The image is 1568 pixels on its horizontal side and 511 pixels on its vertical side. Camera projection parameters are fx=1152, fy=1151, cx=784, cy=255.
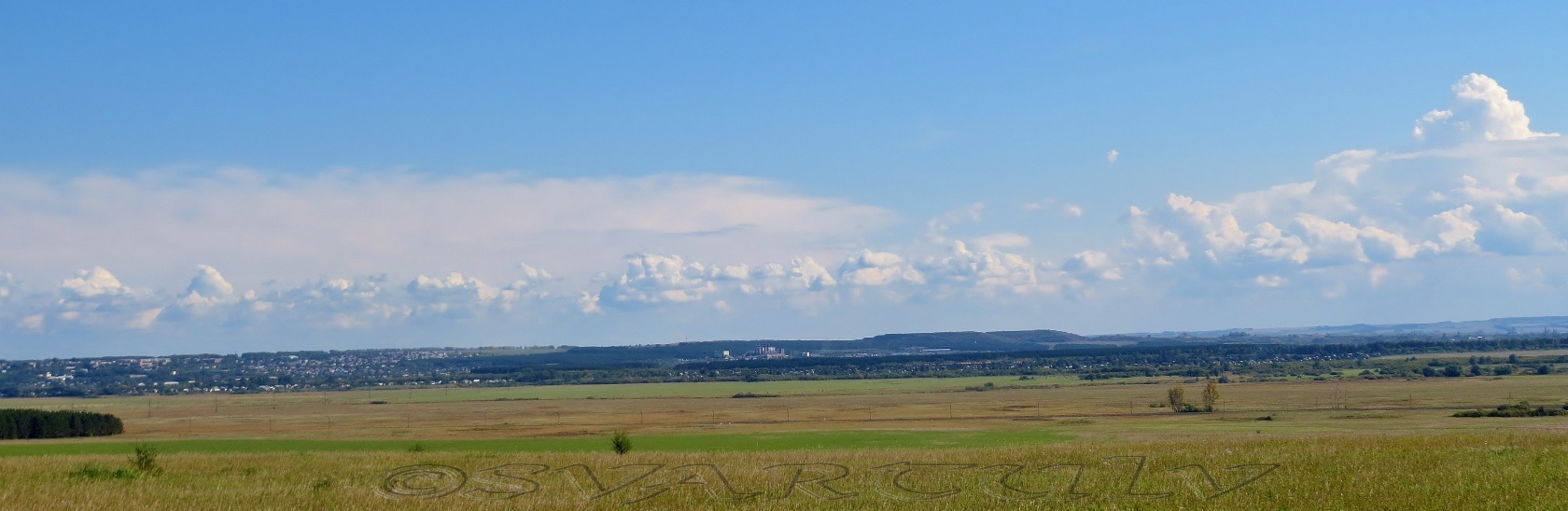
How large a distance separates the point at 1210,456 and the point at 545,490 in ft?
51.1

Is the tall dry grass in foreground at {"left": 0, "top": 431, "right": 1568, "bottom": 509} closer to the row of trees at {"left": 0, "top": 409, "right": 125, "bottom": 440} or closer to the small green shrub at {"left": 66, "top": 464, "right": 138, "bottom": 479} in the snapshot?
the small green shrub at {"left": 66, "top": 464, "right": 138, "bottom": 479}

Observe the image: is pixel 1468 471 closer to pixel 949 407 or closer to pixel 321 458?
pixel 321 458

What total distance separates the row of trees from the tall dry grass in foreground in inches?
3841

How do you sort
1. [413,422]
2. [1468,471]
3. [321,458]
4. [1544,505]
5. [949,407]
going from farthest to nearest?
[949,407] → [413,422] → [321,458] → [1468,471] → [1544,505]

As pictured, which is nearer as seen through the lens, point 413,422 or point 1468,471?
point 1468,471

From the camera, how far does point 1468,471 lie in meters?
21.5

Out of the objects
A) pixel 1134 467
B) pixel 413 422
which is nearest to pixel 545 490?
pixel 1134 467

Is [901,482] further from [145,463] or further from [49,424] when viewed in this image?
[49,424]

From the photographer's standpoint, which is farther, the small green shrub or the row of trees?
the row of trees

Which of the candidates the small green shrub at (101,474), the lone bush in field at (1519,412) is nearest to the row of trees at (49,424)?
the small green shrub at (101,474)

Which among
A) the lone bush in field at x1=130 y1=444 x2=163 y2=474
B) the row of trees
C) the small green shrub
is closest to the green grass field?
the row of trees

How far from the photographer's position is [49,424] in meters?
115

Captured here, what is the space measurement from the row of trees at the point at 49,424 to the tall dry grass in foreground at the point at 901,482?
97569 mm

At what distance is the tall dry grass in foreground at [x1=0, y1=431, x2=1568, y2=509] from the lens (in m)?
19.3
